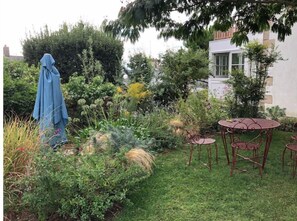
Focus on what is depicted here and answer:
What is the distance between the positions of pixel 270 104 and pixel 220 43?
5.98 metres

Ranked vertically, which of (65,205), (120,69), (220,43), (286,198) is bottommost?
(286,198)

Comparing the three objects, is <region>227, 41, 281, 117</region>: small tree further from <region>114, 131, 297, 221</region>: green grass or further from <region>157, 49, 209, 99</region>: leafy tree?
<region>114, 131, 297, 221</region>: green grass

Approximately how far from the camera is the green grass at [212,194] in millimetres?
3170

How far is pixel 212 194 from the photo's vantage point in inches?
145

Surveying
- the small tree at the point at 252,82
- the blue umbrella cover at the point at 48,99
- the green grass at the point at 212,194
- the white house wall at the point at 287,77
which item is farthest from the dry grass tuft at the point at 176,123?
the white house wall at the point at 287,77

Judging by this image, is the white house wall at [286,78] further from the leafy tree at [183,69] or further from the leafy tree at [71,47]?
the leafy tree at [71,47]

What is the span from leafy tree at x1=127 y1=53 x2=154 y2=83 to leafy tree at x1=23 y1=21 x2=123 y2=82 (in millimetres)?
691

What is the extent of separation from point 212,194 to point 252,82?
4211 millimetres

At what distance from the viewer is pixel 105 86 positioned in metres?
7.97

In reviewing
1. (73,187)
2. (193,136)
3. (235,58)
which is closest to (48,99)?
(73,187)

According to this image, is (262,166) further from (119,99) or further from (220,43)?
(220,43)

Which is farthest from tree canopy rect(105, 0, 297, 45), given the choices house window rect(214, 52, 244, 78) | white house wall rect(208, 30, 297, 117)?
house window rect(214, 52, 244, 78)

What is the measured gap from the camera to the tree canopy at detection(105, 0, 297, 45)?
3.60 m

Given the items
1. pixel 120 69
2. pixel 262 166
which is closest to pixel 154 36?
pixel 262 166
